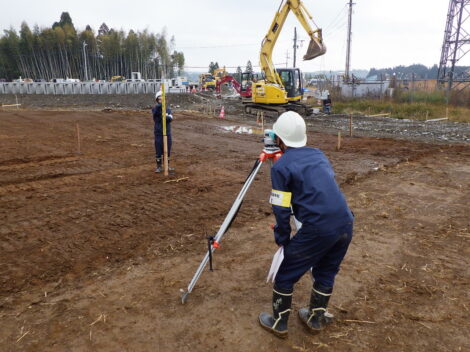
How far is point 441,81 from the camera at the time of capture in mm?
25719

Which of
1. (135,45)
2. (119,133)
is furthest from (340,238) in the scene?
(135,45)

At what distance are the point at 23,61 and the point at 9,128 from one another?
58107mm

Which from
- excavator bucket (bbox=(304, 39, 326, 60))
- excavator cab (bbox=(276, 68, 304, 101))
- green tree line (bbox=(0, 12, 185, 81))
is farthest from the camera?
green tree line (bbox=(0, 12, 185, 81))

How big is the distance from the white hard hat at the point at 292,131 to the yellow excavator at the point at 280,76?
15669 millimetres

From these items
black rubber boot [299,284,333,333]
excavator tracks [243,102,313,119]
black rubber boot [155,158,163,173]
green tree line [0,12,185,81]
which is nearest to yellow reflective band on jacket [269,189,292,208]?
black rubber boot [299,284,333,333]

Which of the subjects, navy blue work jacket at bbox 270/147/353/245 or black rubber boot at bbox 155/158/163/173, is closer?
navy blue work jacket at bbox 270/147/353/245

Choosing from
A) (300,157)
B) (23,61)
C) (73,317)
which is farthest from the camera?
(23,61)

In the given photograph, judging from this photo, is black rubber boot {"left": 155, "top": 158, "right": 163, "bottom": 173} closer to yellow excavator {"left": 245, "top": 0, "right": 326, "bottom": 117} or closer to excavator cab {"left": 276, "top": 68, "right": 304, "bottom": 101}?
yellow excavator {"left": 245, "top": 0, "right": 326, "bottom": 117}

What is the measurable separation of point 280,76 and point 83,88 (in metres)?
27.4

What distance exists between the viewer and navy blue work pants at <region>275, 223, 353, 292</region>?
109 inches

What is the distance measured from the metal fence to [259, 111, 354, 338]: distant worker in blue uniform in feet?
123

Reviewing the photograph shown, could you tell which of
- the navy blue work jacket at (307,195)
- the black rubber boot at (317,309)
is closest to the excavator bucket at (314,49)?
the navy blue work jacket at (307,195)

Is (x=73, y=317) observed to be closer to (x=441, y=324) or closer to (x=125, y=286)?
(x=125, y=286)

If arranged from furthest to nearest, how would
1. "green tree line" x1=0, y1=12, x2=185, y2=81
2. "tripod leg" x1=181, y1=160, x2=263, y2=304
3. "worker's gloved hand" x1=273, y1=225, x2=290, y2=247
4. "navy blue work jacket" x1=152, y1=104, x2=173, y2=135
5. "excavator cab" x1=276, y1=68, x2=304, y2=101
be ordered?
1. "green tree line" x1=0, y1=12, x2=185, y2=81
2. "excavator cab" x1=276, y1=68, x2=304, y2=101
3. "navy blue work jacket" x1=152, y1=104, x2=173, y2=135
4. "tripod leg" x1=181, y1=160, x2=263, y2=304
5. "worker's gloved hand" x1=273, y1=225, x2=290, y2=247
